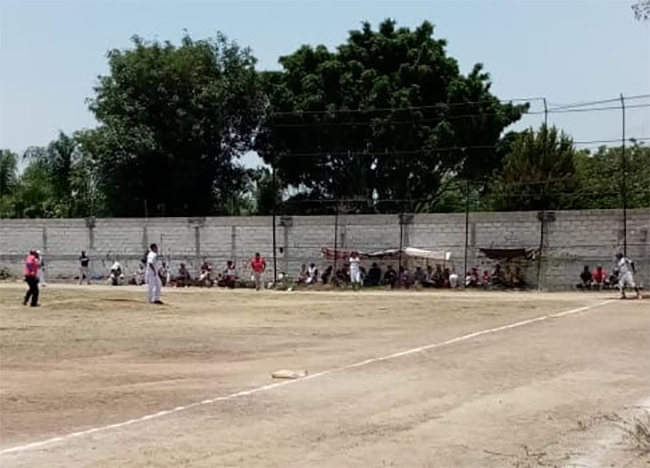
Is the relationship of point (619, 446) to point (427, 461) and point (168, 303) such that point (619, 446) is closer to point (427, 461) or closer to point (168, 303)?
point (427, 461)

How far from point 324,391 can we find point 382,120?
36.9 meters

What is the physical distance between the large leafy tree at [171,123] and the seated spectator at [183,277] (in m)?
6.59

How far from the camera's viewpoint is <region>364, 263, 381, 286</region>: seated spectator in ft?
145

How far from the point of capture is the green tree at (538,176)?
4678cm

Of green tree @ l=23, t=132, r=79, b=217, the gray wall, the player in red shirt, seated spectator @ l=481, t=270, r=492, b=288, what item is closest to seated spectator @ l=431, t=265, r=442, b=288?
the gray wall

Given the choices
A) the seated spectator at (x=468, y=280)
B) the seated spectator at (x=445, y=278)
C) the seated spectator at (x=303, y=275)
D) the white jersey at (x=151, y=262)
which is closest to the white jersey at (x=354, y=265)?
the seated spectator at (x=303, y=275)

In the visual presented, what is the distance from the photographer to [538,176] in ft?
155

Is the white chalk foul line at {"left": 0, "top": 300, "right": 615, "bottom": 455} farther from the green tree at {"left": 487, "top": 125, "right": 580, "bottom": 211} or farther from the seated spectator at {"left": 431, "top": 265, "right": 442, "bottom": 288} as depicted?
the green tree at {"left": 487, "top": 125, "right": 580, "bottom": 211}

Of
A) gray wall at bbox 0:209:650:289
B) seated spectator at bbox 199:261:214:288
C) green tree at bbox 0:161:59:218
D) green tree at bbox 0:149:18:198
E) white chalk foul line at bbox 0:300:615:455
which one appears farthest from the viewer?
green tree at bbox 0:149:18:198

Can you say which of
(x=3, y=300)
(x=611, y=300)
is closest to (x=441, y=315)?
(x=611, y=300)

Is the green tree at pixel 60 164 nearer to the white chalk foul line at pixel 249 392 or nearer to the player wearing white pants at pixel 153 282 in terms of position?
the player wearing white pants at pixel 153 282

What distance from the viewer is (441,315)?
26.6m

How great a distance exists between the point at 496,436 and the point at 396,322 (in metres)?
14.5

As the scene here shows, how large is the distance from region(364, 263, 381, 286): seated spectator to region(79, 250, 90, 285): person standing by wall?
1381 centimetres
